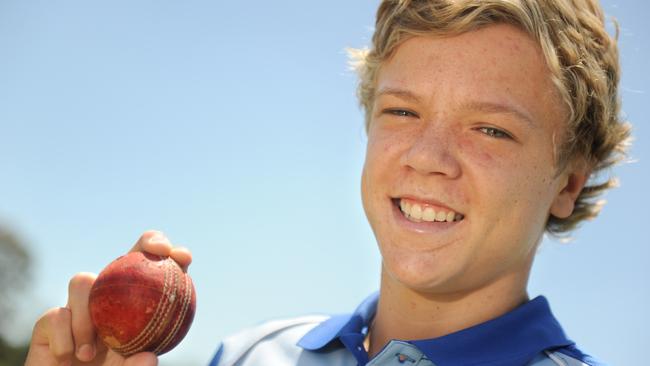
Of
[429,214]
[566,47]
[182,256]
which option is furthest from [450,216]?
[182,256]

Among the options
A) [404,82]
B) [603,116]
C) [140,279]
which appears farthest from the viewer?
[603,116]

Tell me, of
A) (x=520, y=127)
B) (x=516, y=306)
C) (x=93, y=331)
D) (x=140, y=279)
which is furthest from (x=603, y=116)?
(x=93, y=331)

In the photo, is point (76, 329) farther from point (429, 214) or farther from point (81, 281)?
point (429, 214)

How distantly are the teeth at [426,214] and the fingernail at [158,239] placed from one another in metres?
1.01

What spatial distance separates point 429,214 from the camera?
345 cm

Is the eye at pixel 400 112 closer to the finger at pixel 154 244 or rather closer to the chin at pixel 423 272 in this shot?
the chin at pixel 423 272

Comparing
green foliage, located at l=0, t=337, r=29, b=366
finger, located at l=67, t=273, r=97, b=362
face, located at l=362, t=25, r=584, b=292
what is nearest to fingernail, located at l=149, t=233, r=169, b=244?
finger, located at l=67, t=273, r=97, b=362

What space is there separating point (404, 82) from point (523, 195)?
0.68m

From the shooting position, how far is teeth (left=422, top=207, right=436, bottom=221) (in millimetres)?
3446

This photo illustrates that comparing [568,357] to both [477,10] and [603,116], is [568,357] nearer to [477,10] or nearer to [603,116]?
[603,116]

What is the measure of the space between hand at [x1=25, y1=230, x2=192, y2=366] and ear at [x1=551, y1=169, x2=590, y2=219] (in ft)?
5.41

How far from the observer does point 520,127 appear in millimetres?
3412

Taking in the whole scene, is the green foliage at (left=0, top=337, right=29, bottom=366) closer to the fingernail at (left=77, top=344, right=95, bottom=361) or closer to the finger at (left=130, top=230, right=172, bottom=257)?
the fingernail at (left=77, top=344, right=95, bottom=361)

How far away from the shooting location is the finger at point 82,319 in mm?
3451
